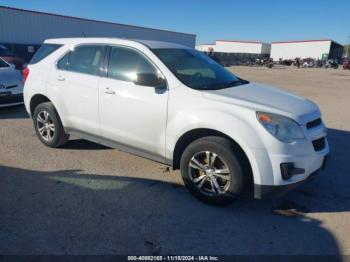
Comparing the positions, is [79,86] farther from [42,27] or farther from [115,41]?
[42,27]

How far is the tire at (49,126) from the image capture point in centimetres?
497

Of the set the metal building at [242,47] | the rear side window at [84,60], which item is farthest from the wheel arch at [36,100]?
the metal building at [242,47]

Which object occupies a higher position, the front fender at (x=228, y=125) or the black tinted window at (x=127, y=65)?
the black tinted window at (x=127, y=65)

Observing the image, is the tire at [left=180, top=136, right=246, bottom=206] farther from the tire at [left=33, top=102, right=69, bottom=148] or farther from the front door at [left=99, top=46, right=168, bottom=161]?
the tire at [left=33, top=102, right=69, bottom=148]

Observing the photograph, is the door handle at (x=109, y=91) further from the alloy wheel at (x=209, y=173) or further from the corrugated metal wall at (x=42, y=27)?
the corrugated metal wall at (x=42, y=27)

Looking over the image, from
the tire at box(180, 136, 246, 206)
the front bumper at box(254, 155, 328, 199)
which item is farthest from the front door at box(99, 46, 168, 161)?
the front bumper at box(254, 155, 328, 199)

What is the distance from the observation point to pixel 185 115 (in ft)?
11.5

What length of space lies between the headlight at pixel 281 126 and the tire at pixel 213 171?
1.40 feet

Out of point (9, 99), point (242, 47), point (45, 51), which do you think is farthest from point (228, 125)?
point (242, 47)

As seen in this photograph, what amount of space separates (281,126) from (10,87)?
6914 millimetres

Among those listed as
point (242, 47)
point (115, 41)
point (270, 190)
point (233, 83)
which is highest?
point (242, 47)

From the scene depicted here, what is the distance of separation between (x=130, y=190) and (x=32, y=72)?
9.31ft

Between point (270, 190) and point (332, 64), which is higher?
point (332, 64)

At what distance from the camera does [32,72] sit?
5215mm
